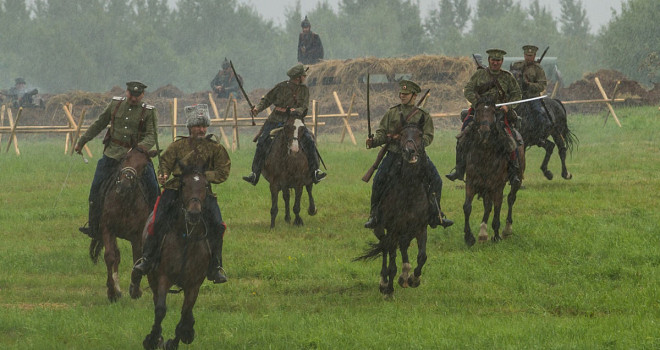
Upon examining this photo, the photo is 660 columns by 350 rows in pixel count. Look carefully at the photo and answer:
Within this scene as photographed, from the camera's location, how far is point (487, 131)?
44.5 feet

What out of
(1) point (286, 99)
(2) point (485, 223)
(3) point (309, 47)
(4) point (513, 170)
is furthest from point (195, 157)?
(3) point (309, 47)

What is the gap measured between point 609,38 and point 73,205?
2271 inches

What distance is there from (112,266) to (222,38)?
8726 cm

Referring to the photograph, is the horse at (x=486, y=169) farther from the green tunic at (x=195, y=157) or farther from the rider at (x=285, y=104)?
the green tunic at (x=195, y=157)

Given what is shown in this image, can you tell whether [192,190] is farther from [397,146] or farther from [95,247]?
Answer: [95,247]

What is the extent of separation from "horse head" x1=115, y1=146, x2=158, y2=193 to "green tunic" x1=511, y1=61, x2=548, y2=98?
894 cm

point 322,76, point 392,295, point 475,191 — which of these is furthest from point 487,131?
point 322,76

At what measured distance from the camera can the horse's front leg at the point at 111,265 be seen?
11.2 m

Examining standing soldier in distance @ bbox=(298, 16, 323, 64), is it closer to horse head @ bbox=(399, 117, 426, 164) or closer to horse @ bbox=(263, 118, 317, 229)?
horse @ bbox=(263, 118, 317, 229)

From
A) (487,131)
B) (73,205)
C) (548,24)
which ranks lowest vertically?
(73,205)

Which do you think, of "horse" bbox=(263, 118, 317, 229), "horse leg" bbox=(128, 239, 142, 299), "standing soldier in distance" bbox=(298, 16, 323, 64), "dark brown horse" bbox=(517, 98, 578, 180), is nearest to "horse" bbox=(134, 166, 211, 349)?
"horse leg" bbox=(128, 239, 142, 299)

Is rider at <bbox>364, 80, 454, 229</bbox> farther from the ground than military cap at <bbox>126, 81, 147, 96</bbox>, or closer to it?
closer to it

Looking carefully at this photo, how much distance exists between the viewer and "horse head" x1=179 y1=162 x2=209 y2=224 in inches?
326

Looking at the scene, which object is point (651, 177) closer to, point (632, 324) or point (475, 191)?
point (475, 191)
